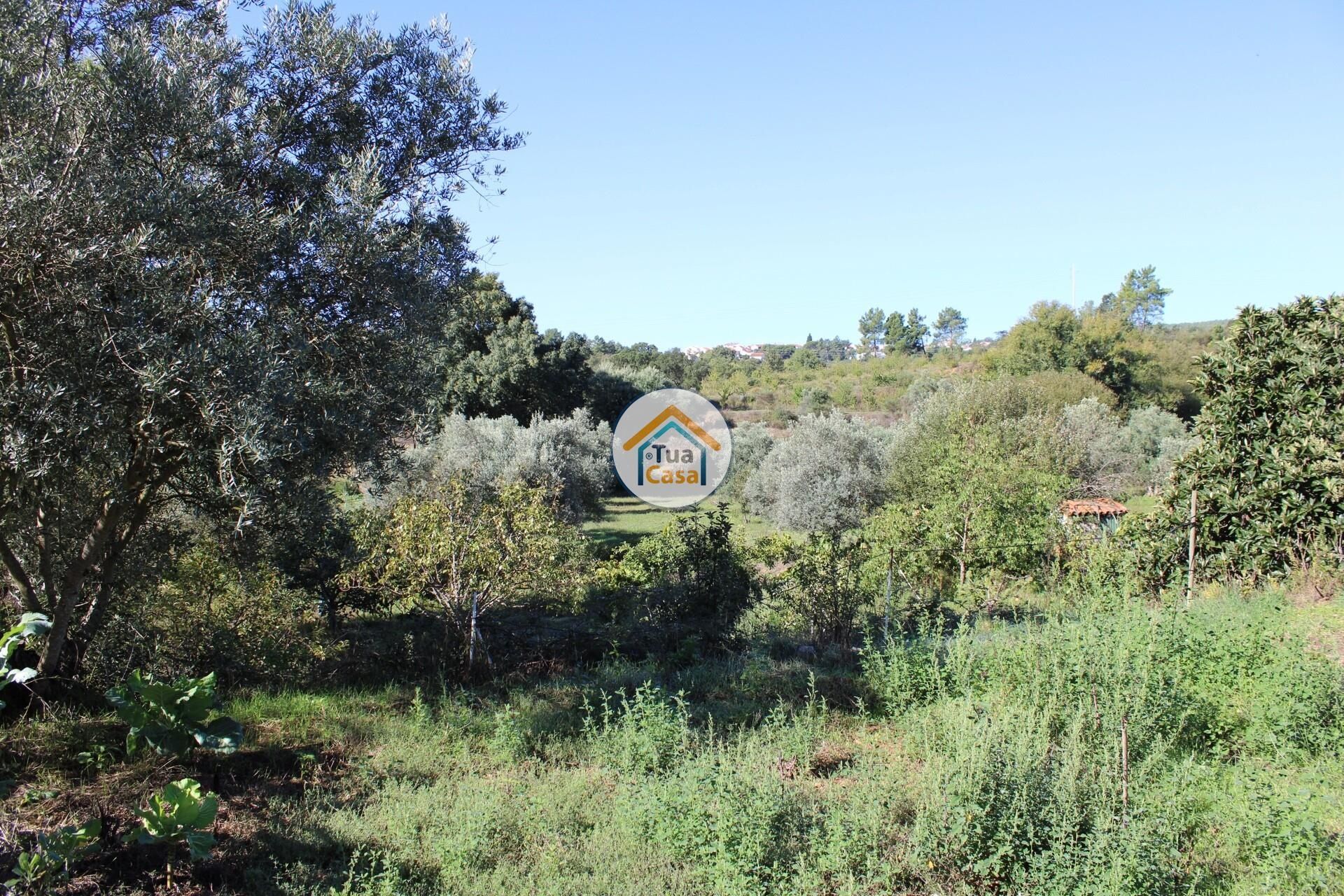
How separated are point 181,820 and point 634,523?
20.1 metres

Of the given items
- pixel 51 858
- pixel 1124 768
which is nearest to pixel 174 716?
pixel 51 858

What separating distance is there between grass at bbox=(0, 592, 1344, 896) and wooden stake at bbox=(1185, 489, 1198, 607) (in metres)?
2.26

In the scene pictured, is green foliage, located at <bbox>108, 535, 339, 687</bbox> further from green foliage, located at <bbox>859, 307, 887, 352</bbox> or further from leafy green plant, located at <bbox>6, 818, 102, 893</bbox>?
green foliage, located at <bbox>859, 307, 887, 352</bbox>

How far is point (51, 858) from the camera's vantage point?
3.13 m

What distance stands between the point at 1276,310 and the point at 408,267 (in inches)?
374

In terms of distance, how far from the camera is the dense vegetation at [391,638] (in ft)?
11.6

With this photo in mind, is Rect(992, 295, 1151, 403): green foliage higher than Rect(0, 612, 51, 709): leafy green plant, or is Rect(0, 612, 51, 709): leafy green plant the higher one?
Rect(992, 295, 1151, 403): green foliage

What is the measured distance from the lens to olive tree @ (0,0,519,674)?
3.66m

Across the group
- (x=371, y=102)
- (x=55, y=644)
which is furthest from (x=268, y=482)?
(x=371, y=102)

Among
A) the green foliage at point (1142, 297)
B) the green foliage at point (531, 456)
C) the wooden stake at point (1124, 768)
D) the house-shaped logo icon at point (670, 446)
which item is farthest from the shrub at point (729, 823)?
the green foliage at point (1142, 297)

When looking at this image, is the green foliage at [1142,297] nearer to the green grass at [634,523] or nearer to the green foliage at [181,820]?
the green grass at [634,523]

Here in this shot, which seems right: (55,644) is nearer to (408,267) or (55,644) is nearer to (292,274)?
(292,274)

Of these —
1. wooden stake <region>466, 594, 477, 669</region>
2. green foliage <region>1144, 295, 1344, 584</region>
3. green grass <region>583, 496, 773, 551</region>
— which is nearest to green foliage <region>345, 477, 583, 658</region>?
wooden stake <region>466, 594, 477, 669</region>

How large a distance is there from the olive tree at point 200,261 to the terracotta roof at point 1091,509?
9.81 metres
